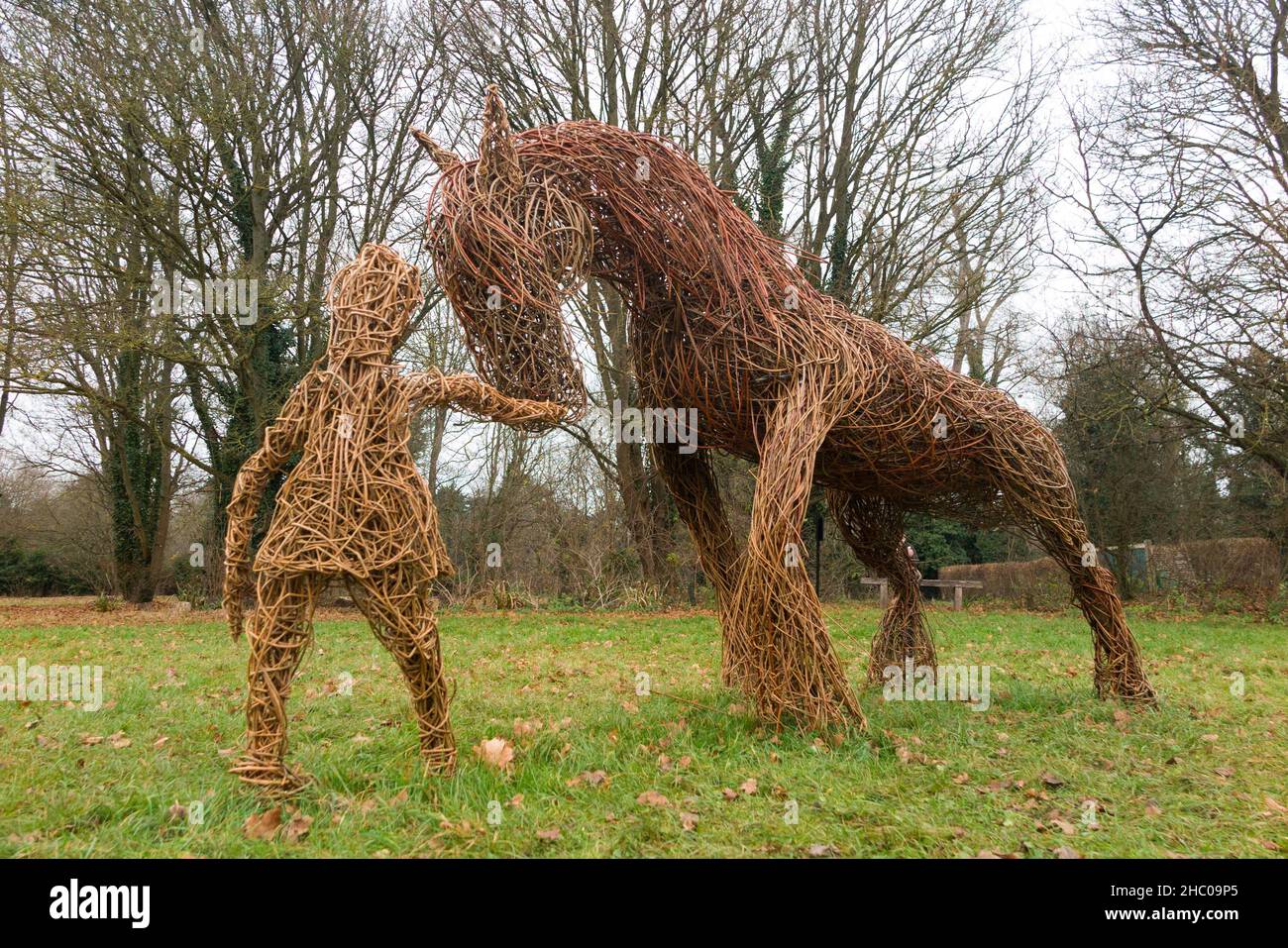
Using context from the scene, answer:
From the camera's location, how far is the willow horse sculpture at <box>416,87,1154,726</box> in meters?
3.95

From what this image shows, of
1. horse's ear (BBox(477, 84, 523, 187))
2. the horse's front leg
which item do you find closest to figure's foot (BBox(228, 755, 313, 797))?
the horse's front leg

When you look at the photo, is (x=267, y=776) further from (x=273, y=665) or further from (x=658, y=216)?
(x=658, y=216)

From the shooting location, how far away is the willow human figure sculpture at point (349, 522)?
328cm

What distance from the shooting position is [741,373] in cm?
491

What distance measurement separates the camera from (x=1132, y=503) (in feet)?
53.9

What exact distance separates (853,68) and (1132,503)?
10.9 meters

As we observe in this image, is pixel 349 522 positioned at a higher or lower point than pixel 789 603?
higher

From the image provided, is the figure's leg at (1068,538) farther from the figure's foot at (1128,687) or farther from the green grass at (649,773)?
the green grass at (649,773)

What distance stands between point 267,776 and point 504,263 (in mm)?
2600

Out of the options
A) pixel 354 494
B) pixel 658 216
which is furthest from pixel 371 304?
pixel 658 216

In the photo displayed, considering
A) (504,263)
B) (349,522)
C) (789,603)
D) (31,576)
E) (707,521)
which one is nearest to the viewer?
(349,522)

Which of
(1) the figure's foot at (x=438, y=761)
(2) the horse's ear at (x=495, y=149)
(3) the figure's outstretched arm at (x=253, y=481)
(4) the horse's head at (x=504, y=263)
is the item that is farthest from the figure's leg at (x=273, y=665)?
(2) the horse's ear at (x=495, y=149)

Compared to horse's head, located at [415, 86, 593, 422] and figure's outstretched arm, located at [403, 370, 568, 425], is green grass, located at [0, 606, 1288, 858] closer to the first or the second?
figure's outstretched arm, located at [403, 370, 568, 425]

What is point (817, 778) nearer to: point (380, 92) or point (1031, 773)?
point (1031, 773)
